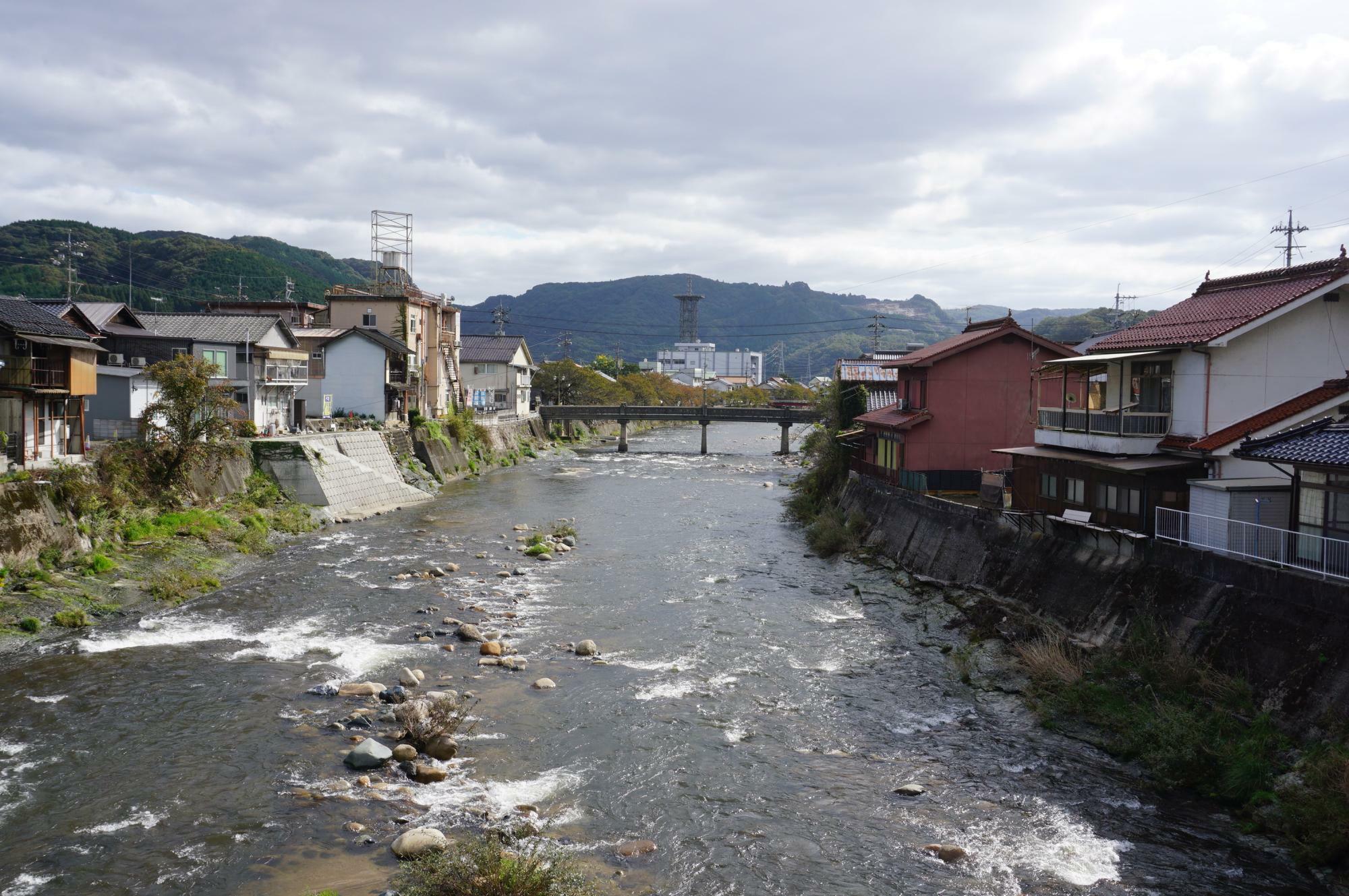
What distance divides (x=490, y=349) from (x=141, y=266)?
194ft

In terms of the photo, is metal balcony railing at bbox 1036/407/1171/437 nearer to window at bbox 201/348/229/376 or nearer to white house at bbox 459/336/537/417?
window at bbox 201/348/229/376

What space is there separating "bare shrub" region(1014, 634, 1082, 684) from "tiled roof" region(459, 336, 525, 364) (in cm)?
6066

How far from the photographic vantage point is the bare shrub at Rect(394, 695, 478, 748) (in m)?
13.9

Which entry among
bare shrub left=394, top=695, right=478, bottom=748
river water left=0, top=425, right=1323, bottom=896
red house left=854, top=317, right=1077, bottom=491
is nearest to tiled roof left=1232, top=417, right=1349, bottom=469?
river water left=0, top=425, right=1323, bottom=896

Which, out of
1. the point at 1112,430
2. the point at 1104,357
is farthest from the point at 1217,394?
the point at 1104,357

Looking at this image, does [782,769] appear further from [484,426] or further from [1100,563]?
[484,426]

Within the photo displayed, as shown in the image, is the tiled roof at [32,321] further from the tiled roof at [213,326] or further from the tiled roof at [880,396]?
the tiled roof at [880,396]

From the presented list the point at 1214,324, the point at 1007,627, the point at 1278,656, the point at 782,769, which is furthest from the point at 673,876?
the point at 1214,324

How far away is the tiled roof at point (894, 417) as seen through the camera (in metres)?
30.3

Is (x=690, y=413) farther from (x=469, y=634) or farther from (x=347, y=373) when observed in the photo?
(x=469, y=634)

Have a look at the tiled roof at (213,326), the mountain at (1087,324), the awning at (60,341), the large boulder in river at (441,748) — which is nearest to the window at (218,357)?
the tiled roof at (213,326)

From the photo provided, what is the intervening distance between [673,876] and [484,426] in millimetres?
52209

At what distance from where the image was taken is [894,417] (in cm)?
3244

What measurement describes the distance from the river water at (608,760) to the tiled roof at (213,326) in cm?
1895
